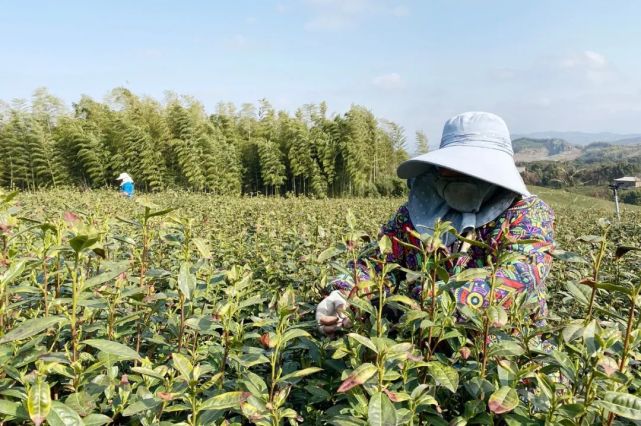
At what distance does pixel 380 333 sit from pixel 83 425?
1.75ft

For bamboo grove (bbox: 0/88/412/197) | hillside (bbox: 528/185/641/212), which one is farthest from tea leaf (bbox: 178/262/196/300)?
bamboo grove (bbox: 0/88/412/197)

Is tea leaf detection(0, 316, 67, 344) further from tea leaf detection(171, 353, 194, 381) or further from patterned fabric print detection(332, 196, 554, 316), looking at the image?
patterned fabric print detection(332, 196, 554, 316)

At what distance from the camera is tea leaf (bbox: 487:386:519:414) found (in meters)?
0.73

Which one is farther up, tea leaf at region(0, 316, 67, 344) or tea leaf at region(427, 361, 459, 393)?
tea leaf at region(0, 316, 67, 344)

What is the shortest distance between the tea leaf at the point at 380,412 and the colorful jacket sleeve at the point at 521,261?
377 millimetres

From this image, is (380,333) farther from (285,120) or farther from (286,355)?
(285,120)

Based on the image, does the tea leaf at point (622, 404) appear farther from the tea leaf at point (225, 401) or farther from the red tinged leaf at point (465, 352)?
the tea leaf at point (225, 401)

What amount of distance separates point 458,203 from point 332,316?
739mm

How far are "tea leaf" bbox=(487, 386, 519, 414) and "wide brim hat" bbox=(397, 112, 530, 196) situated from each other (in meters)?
0.77

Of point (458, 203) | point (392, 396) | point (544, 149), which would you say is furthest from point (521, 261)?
point (544, 149)

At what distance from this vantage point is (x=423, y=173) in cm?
178

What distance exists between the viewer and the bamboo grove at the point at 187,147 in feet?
64.8

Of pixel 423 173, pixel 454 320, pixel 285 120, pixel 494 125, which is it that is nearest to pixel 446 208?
pixel 423 173

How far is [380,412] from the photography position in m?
0.69
